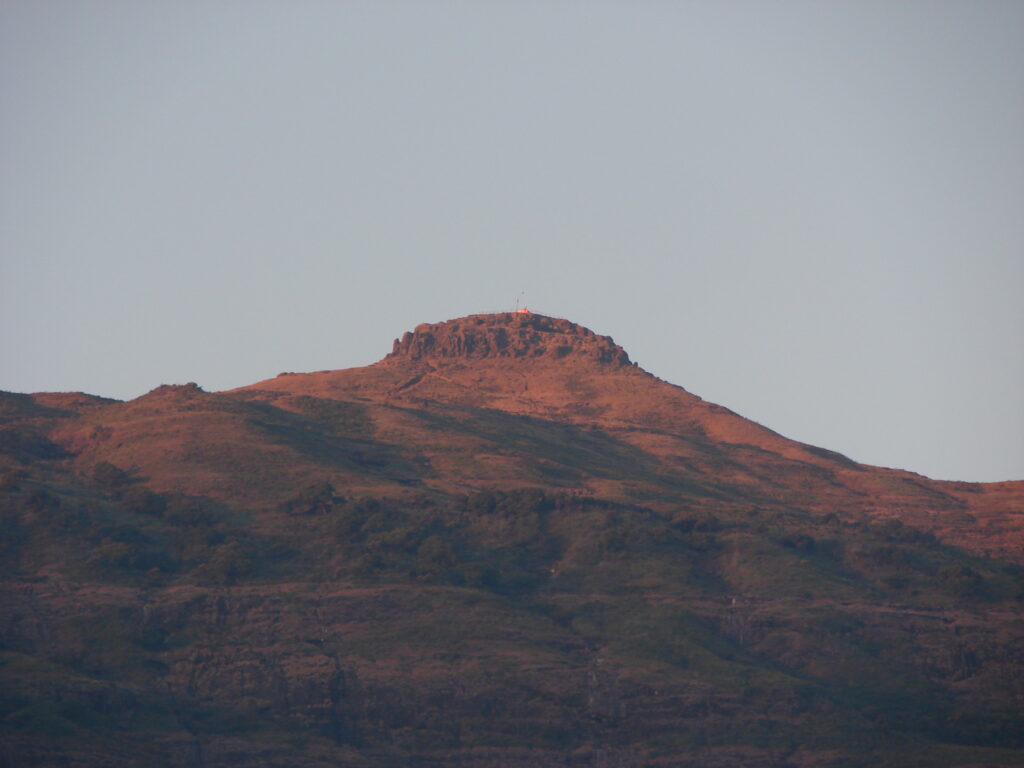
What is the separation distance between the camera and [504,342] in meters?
154

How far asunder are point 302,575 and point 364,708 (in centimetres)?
1541

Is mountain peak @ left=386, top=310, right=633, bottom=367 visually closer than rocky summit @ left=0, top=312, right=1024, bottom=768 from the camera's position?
No

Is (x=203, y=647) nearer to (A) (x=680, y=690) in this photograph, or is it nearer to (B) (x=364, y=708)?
(B) (x=364, y=708)

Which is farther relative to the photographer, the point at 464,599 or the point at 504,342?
the point at 504,342

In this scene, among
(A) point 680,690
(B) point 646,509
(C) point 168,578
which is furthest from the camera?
(B) point 646,509

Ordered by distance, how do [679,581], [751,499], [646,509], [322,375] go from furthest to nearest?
1. [322,375]
2. [751,499]
3. [646,509]
4. [679,581]

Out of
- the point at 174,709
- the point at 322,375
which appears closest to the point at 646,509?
the point at 174,709

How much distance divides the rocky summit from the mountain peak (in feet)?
93.4

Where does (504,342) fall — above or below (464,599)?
above

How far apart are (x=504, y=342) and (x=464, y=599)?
72735 millimetres

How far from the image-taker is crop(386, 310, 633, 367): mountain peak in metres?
153

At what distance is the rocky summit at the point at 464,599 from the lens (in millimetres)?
71188

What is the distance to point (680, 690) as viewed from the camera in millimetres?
75688

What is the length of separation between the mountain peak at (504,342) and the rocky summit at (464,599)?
28.5m
